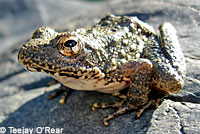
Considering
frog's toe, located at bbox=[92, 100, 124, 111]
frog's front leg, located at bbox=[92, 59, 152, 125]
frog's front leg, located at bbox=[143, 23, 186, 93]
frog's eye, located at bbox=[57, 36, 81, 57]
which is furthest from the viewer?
frog's toe, located at bbox=[92, 100, 124, 111]

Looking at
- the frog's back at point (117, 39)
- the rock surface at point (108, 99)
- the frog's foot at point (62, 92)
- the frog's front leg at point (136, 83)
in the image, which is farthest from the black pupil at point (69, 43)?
the frog's foot at point (62, 92)

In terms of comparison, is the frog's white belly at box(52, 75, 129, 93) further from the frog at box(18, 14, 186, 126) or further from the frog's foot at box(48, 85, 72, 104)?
the frog's foot at box(48, 85, 72, 104)

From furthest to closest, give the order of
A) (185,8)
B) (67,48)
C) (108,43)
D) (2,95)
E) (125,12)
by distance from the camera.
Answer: (125,12) < (185,8) < (2,95) < (108,43) < (67,48)

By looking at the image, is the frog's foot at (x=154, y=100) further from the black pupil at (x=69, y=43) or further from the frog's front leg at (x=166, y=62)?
the black pupil at (x=69, y=43)

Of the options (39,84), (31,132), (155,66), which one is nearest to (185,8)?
(155,66)

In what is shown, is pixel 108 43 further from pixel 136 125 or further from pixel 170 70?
pixel 136 125

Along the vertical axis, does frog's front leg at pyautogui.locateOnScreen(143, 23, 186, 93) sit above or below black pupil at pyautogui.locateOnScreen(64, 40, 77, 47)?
below

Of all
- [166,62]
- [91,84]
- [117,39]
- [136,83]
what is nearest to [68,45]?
[91,84]

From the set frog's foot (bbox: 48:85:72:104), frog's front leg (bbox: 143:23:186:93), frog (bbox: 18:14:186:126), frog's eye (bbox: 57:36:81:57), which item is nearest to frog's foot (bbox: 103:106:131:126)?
frog (bbox: 18:14:186:126)
